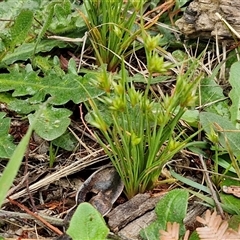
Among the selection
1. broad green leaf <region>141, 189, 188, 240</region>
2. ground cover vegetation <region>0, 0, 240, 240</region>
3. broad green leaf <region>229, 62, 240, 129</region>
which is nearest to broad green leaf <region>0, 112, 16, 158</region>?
ground cover vegetation <region>0, 0, 240, 240</region>

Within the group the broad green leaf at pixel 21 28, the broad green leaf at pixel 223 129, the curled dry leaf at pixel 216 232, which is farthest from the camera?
the broad green leaf at pixel 21 28

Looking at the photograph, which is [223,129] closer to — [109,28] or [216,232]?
[216,232]

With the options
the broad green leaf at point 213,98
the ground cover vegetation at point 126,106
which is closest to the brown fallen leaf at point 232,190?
the ground cover vegetation at point 126,106

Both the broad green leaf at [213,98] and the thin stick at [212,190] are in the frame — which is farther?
the broad green leaf at [213,98]

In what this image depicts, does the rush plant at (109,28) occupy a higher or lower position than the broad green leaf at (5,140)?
higher

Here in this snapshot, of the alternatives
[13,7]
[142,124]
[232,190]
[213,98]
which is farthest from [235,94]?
[13,7]

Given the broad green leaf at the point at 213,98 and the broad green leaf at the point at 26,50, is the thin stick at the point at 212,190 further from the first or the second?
the broad green leaf at the point at 26,50

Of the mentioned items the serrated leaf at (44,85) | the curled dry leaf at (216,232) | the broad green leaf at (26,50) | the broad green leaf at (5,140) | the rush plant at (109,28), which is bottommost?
the curled dry leaf at (216,232)
